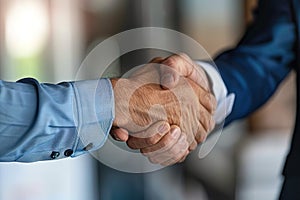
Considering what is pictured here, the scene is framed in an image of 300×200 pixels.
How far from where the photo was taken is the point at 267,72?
125 centimetres

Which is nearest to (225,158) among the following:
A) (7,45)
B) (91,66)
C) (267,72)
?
(91,66)

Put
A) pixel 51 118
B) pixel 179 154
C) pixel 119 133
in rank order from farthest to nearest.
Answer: pixel 179 154 → pixel 119 133 → pixel 51 118

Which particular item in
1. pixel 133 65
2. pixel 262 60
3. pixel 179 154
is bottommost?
pixel 133 65

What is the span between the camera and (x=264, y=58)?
49.4 inches

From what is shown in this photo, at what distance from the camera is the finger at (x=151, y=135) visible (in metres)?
1.07

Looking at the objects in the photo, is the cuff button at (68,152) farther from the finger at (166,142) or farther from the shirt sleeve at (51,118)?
the finger at (166,142)

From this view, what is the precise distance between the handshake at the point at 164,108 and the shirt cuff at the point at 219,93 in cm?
1

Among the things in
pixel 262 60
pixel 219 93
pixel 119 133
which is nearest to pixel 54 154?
pixel 119 133

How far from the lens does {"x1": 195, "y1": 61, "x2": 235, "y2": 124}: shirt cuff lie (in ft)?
3.87

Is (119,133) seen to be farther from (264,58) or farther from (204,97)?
(264,58)

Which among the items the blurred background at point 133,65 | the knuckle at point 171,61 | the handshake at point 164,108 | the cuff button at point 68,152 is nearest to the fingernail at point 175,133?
the handshake at point 164,108

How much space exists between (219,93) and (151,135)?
176 mm

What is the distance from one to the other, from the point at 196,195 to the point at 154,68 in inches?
58.3

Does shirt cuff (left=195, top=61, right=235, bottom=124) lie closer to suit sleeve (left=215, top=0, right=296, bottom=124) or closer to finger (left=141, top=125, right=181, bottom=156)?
suit sleeve (left=215, top=0, right=296, bottom=124)
